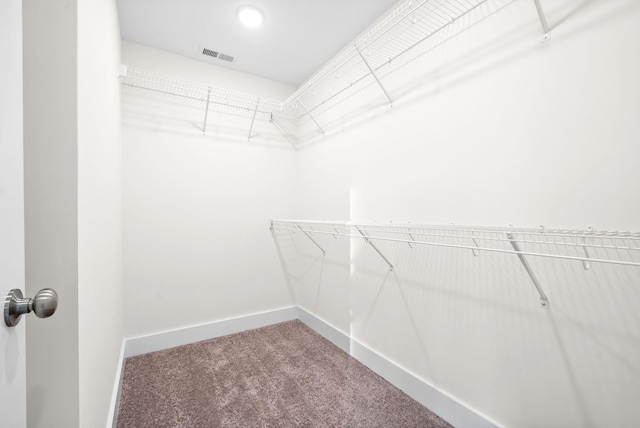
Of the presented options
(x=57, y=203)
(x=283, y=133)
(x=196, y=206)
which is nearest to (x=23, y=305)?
(x=57, y=203)

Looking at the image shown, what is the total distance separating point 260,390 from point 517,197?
5.85 ft

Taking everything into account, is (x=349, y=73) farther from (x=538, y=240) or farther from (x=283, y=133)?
(x=538, y=240)

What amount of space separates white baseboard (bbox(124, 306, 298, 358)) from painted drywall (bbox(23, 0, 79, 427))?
1.63m

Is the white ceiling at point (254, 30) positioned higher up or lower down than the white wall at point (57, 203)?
higher up

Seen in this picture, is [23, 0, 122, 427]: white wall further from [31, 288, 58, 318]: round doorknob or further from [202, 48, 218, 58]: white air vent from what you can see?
[202, 48, 218, 58]: white air vent

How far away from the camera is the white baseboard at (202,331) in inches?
84.5

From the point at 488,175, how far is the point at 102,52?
1.83 metres

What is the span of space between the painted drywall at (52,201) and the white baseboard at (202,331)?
163 cm

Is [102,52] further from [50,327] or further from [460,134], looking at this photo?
[460,134]

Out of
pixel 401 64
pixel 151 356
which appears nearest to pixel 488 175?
pixel 401 64

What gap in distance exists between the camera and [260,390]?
1726 millimetres

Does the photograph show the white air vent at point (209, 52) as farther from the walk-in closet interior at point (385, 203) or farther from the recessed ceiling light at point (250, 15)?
the recessed ceiling light at point (250, 15)

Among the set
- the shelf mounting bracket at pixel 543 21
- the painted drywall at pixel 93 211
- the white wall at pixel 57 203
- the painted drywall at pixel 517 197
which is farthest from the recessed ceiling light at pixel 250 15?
the shelf mounting bracket at pixel 543 21

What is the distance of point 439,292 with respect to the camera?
4.97ft
